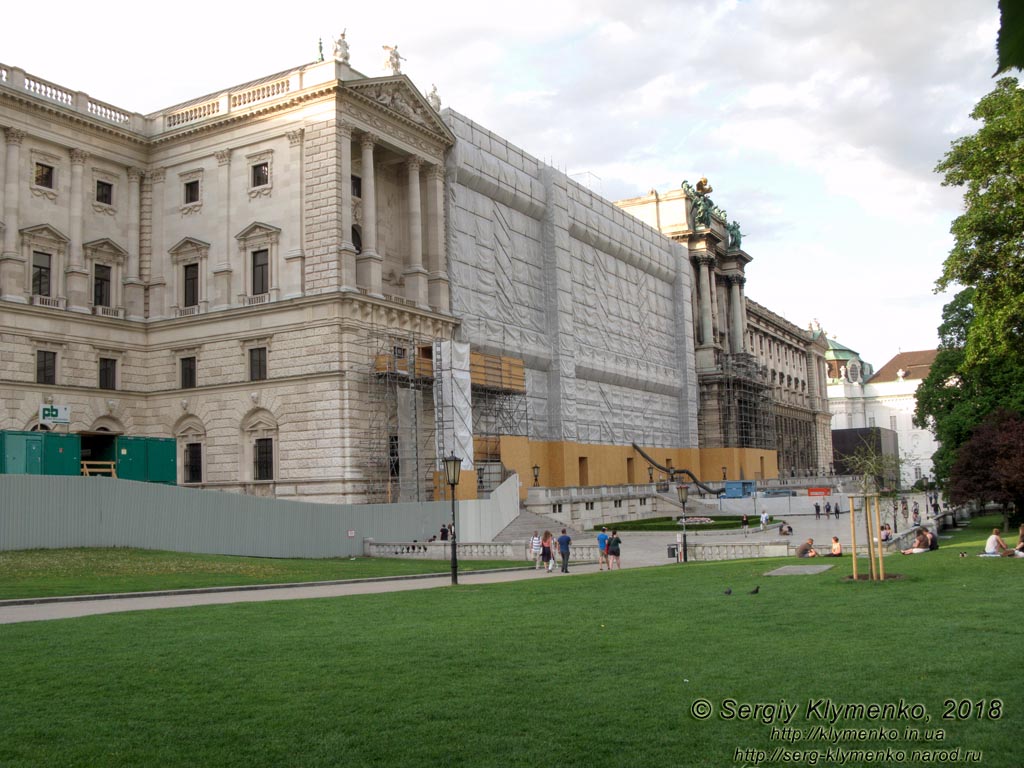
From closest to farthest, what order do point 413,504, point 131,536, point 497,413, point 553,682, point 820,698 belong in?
point 820,698 < point 553,682 < point 131,536 < point 413,504 < point 497,413

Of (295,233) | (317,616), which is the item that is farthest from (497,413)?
(317,616)

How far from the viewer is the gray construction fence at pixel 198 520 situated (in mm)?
31500

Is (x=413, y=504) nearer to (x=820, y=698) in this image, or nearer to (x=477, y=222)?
(x=477, y=222)

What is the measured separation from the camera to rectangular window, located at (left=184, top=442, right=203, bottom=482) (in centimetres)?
4938

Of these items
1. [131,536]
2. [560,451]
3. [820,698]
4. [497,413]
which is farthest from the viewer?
[560,451]

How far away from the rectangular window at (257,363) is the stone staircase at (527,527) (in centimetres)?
1408

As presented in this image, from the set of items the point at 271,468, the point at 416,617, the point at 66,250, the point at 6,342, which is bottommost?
the point at 416,617

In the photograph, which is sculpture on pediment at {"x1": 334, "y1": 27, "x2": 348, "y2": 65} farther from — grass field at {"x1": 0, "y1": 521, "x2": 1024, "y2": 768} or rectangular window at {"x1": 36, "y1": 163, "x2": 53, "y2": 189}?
grass field at {"x1": 0, "y1": 521, "x2": 1024, "y2": 768}

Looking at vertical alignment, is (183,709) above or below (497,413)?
below

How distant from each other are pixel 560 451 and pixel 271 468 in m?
20.2

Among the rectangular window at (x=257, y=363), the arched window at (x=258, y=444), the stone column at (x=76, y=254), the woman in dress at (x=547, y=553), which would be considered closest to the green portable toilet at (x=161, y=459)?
the arched window at (x=258, y=444)

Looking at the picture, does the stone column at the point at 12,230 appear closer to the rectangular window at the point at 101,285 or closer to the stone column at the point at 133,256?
the rectangular window at the point at 101,285

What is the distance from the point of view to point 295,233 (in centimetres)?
4744

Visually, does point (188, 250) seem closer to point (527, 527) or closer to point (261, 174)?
point (261, 174)
